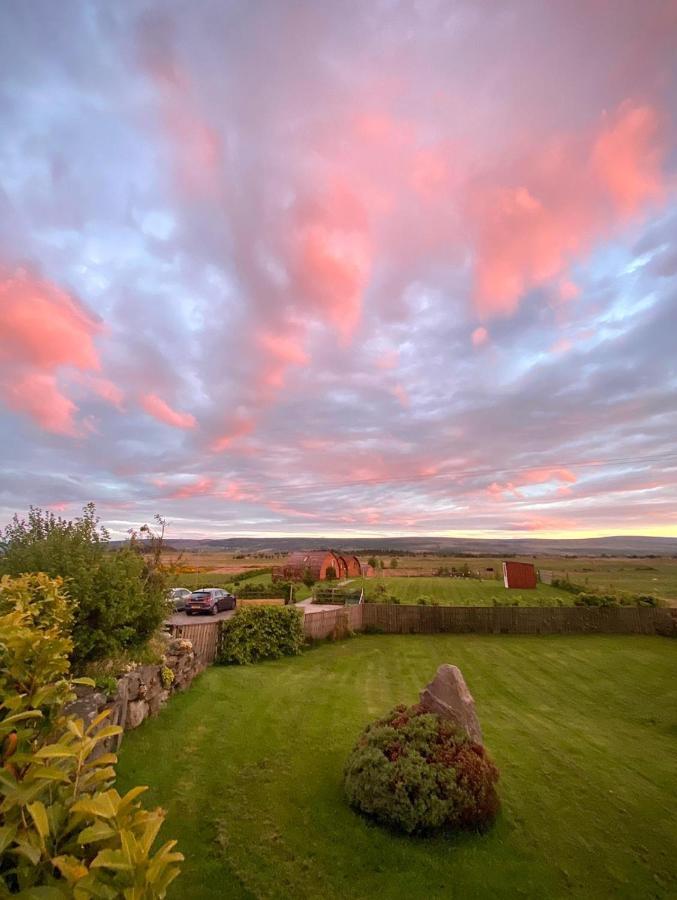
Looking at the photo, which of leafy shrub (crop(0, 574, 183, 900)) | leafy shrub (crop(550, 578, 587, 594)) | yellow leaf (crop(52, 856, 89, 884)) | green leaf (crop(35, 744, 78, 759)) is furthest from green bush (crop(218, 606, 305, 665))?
leafy shrub (crop(550, 578, 587, 594))

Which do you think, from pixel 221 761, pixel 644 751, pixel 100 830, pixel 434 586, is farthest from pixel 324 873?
pixel 434 586

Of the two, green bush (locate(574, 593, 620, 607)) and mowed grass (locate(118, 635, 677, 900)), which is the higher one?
green bush (locate(574, 593, 620, 607))

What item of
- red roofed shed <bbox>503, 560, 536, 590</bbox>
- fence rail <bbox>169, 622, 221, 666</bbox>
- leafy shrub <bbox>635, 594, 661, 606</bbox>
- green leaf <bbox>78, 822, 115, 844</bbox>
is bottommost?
fence rail <bbox>169, 622, 221, 666</bbox>

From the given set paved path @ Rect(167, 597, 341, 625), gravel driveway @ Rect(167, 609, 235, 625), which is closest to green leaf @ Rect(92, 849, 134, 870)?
paved path @ Rect(167, 597, 341, 625)

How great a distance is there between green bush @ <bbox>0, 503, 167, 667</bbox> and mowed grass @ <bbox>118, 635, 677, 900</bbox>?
192 cm

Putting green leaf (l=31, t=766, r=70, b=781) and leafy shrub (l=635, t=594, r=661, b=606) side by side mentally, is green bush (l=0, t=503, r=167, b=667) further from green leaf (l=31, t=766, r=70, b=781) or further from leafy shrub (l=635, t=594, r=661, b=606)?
leafy shrub (l=635, t=594, r=661, b=606)

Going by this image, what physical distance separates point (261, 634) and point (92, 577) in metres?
9.63

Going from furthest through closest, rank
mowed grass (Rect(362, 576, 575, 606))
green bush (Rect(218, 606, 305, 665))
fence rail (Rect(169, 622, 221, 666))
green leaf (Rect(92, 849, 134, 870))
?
mowed grass (Rect(362, 576, 575, 606)), green bush (Rect(218, 606, 305, 665)), fence rail (Rect(169, 622, 221, 666)), green leaf (Rect(92, 849, 134, 870))

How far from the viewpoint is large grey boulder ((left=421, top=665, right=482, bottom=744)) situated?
7949 millimetres

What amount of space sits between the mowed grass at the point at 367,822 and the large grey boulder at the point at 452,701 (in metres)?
1.02

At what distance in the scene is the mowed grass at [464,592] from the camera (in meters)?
32.8

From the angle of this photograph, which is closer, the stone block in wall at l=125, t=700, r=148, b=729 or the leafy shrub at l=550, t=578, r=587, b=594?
the stone block in wall at l=125, t=700, r=148, b=729

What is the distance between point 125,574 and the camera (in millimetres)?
9953

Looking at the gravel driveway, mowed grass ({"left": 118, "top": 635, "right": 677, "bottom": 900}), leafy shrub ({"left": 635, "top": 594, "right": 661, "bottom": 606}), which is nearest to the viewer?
mowed grass ({"left": 118, "top": 635, "right": 677, "bottom": 900})
